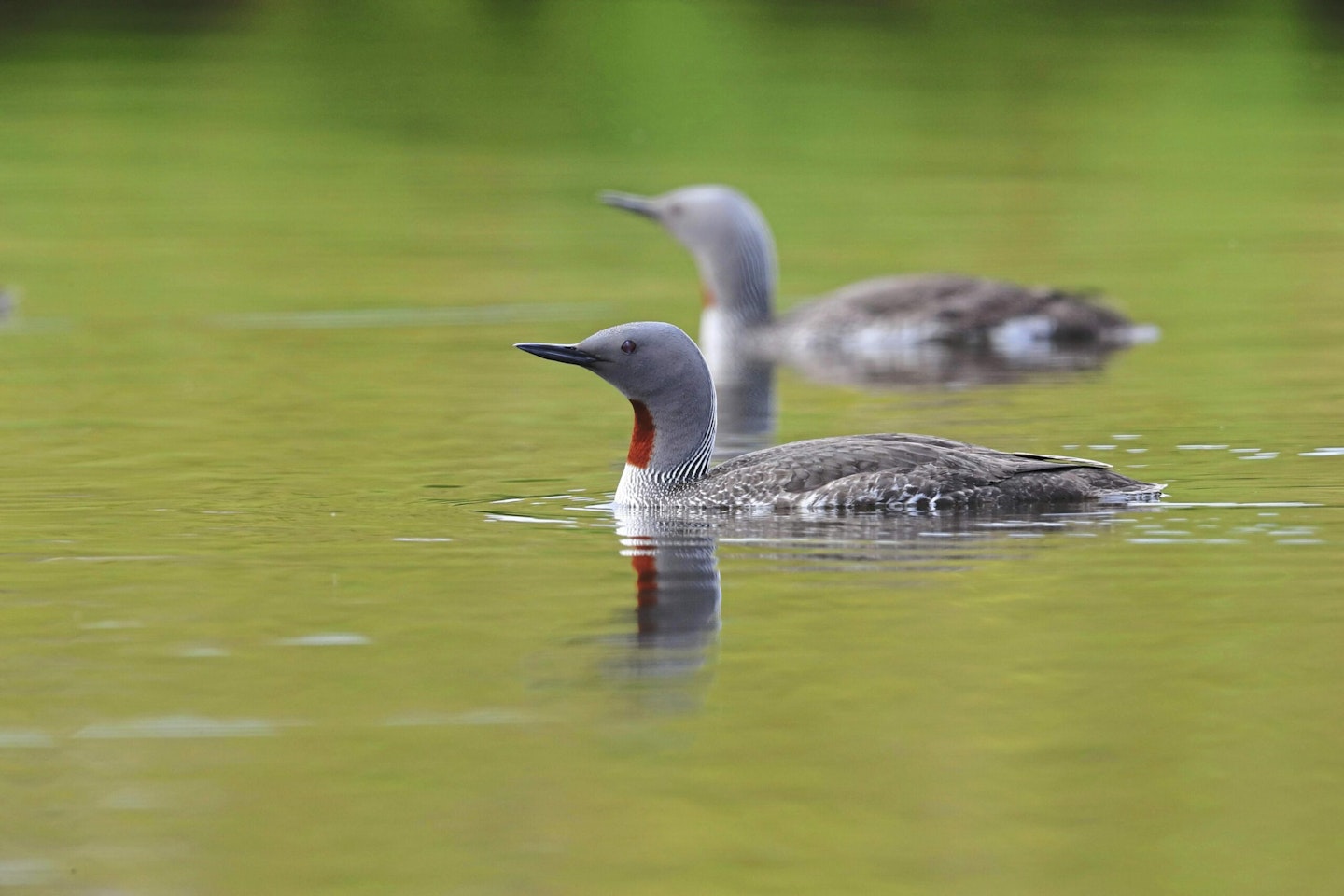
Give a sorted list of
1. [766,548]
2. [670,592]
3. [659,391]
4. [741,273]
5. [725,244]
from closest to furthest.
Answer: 1. [670,592]
2. [766,548]
3. [659,391]
4. [741,273]
5. [725,244]

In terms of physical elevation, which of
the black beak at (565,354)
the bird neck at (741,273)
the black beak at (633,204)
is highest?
the black beak at (633,204)

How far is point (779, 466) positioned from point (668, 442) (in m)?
0.43

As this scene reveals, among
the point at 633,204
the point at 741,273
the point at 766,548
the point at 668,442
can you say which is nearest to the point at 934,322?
the point at 741,273

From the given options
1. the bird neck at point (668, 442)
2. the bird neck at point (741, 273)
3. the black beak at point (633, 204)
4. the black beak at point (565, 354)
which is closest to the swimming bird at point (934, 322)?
the black beak at point (633, 204)

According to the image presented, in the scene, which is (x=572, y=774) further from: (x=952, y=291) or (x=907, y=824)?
(x=952, y=291)

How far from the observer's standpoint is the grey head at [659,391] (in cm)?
843

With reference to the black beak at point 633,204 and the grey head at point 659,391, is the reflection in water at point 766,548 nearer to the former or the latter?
the grey head at point 659,391

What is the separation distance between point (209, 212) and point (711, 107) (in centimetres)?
775

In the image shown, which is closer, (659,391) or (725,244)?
(659,391)

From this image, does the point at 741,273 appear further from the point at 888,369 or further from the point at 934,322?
the point at 888,369

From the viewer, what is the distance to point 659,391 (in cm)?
852

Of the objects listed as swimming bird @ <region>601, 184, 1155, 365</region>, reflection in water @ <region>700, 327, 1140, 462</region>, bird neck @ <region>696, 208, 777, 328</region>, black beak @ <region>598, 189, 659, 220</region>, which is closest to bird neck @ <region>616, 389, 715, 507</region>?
reflection in water @ <region>700, 327, 1140, 462</region>

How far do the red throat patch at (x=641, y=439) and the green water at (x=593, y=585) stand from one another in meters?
0.24

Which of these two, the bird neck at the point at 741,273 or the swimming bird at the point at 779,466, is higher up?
the bird neck at the point at 741,273
